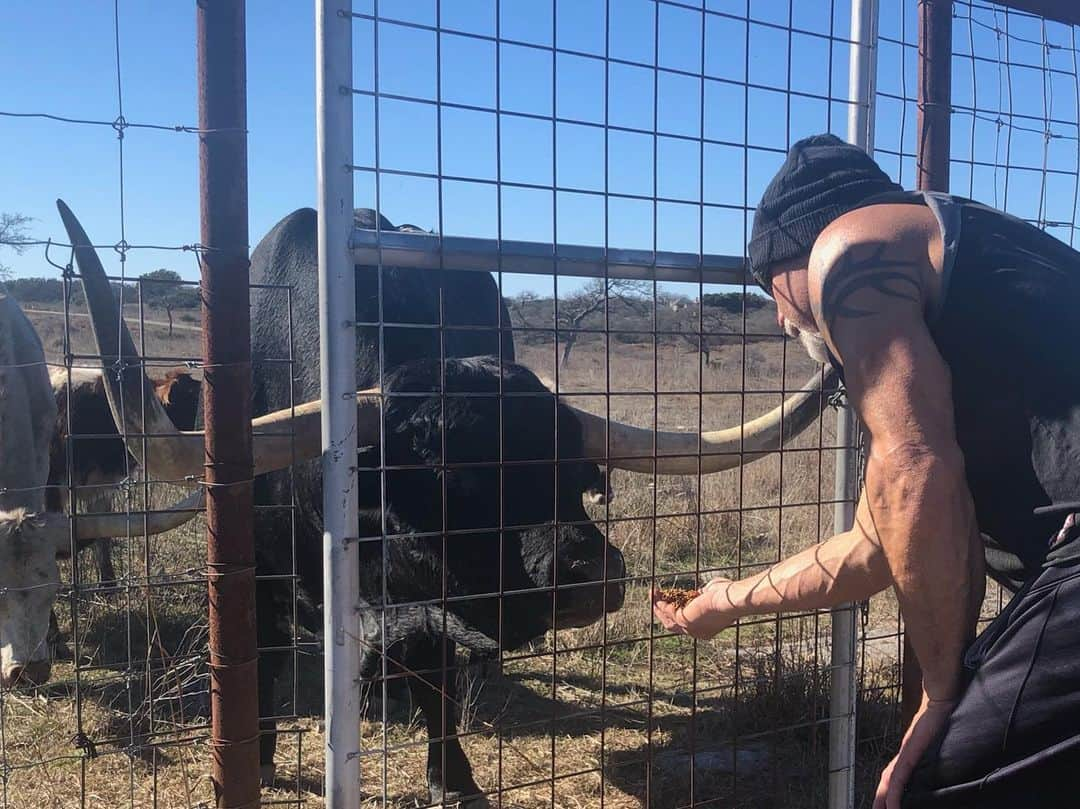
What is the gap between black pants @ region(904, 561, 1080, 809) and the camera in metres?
1.60

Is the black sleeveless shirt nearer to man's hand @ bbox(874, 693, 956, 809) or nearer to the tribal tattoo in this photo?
the tribal tattoo

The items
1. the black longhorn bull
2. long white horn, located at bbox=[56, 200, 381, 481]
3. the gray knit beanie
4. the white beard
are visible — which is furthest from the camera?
the black longhorn bull

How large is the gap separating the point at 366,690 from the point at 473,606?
1.48 m

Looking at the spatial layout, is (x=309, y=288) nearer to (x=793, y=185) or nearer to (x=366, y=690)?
(x=366, y=690)

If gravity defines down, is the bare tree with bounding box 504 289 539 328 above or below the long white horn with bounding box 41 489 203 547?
above

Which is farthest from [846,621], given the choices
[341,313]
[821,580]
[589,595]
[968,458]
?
[341,313]

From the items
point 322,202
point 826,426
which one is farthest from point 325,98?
point 826,426

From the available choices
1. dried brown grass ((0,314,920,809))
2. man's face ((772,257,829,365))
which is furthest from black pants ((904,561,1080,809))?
dried brown grass ((0,314,920,809))

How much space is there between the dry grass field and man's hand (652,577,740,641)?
15 cm

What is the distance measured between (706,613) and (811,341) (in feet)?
2.55

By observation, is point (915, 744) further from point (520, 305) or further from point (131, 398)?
point (520, 305)

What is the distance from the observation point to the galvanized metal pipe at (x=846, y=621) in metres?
3.09

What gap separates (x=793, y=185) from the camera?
1987 millimetres

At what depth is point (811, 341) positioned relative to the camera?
7.14 feet
